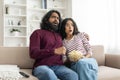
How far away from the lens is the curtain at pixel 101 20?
4.04 meters

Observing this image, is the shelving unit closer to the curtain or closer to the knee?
the curtain

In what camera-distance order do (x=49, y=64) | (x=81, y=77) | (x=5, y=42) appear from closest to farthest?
(x=81, y=77)
(x=49, y=64)
(x=5, y=42)

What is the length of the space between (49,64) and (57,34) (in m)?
0.41

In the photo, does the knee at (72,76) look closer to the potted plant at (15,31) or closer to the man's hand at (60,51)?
the man's hand at (60,51)

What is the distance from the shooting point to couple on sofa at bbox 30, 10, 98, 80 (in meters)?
1.97

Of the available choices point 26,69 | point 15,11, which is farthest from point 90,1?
point 26,69

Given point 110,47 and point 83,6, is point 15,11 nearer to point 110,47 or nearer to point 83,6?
point 83,6

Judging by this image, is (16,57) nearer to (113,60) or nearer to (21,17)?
(113,60)

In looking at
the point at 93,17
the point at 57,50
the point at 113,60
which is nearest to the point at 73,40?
the point at 57,50

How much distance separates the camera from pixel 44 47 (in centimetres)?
218

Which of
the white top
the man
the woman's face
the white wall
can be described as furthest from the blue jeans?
the white wall

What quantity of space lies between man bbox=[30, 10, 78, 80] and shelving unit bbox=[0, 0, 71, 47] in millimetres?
2498

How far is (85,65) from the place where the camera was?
6.51 feet

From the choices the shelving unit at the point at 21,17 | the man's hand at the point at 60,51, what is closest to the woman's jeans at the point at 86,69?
the man's hand at the point at 60,51
